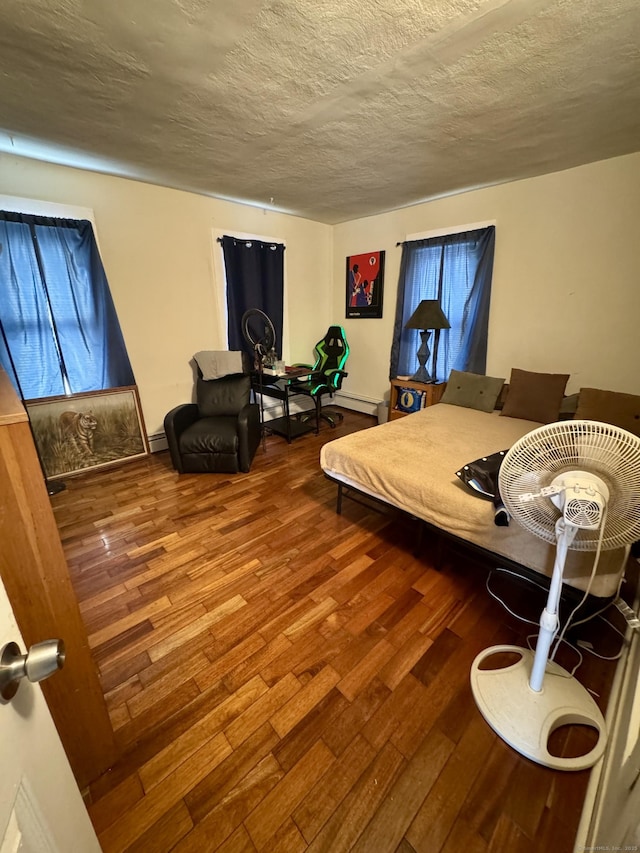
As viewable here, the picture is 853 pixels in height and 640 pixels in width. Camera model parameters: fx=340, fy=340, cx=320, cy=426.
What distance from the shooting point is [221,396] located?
3520 mm

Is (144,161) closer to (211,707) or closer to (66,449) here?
(66,449)

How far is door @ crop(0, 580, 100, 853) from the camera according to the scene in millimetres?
444

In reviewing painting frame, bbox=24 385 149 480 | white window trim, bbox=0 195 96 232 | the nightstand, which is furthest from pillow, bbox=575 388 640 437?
white window trim, bbox=0 195 96 232

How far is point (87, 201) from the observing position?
2.83m

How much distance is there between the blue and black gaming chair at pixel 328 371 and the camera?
411 centimetres

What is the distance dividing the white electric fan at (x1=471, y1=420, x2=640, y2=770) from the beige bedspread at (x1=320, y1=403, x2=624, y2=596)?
29 centimetres

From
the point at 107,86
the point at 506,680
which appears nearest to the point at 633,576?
the point at 506,680

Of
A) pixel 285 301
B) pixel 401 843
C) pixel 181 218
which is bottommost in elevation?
pixel 401 843

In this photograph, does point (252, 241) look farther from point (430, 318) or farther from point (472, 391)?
point (472, 391)

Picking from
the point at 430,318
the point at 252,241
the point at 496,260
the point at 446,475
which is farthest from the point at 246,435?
the point at 496,260

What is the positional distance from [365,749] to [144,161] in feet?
12.3

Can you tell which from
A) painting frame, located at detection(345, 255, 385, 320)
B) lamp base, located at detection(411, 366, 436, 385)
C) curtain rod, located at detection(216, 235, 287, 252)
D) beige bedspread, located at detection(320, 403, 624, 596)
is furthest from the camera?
painting frame, located at detection(345, 255, 385, 320)

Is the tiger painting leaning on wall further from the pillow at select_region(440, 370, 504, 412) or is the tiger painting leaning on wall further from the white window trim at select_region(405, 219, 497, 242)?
the white window trim at select_region(405, 219, 497, 242)

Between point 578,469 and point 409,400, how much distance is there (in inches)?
113
